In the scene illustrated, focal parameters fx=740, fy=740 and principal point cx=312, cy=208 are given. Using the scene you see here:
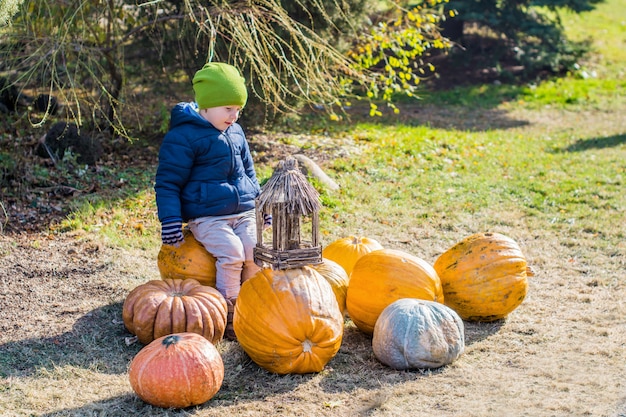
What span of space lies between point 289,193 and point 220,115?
0.90m

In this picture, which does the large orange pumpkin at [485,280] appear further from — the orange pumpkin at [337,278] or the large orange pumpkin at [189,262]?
the large orange pumpkin at [189,262]

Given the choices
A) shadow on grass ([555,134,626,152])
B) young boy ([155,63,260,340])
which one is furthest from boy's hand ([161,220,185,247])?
shadow on grass ([555,134,626,152])

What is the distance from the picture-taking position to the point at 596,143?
10977 millimetres

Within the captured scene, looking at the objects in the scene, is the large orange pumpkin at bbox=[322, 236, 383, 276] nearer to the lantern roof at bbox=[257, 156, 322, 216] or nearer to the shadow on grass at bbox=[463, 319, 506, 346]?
the shadow on grass at bbox=[463, 319, 506, 346]

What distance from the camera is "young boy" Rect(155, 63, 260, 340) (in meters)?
4.84

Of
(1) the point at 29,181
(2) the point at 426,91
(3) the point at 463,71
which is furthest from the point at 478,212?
(3) the point at 463,71

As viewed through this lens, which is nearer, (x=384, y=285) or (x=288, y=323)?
(x=288, y=323)

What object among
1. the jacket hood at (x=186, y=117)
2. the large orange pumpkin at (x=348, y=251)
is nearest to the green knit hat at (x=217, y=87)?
the jacket hood at (x=186, y=117)

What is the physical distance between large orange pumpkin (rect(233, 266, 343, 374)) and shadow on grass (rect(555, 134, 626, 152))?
7.24m

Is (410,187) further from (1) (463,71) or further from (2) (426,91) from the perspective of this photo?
(1) (463,71)

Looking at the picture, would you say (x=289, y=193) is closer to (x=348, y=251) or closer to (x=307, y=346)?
(x=307, y=346)

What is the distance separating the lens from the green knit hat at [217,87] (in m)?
4.82

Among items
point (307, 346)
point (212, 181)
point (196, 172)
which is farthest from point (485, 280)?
point (196, 172)

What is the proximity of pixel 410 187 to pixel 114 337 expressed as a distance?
4.61 m
